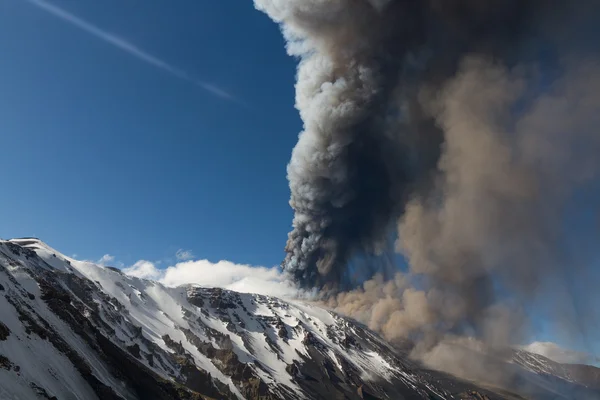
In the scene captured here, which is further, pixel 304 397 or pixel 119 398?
pixel 304 397

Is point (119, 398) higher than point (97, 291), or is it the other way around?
point (97, 291)

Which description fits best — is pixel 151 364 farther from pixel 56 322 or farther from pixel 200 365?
pixel 56 322

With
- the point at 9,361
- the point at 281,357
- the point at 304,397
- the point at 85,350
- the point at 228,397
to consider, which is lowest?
the point at 9,361

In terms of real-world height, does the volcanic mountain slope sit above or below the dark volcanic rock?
above

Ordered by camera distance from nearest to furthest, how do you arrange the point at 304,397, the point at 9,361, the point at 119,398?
1. the point at 9,361
2. the point at 119,398
3. the point at 304,397

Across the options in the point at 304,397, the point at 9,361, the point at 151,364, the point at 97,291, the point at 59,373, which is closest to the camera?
the point at 9,361

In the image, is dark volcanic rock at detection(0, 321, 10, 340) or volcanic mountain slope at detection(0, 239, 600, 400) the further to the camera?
volcanic mountain slope at detection(0, 239, 600, 400)

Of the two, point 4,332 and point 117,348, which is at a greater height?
point 117,348

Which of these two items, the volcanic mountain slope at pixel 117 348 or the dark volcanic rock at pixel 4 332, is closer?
the dark volcanic rock at pixel 4 332

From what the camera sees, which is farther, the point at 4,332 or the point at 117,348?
the point at 117,348

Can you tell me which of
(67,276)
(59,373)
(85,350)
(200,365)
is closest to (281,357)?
(200,365)

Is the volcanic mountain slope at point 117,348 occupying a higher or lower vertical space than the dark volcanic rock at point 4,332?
higher
